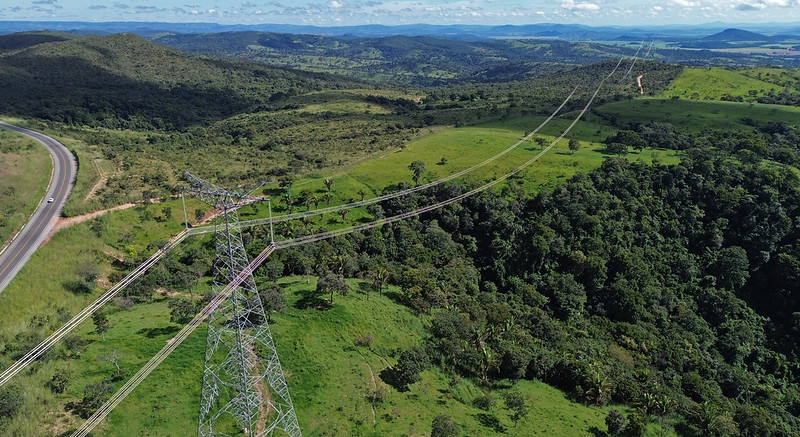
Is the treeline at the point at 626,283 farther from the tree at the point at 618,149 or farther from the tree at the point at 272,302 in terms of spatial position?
the tree at the point at 618,149

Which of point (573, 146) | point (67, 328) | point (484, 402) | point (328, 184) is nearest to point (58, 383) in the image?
point (67, 328)

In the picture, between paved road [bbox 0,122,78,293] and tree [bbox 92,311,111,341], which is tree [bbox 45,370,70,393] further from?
paved road [bbox 0,122,78,293]

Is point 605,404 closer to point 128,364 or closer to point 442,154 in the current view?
point 128,364

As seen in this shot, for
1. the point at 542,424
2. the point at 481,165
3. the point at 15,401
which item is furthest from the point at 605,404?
the point at 481,165

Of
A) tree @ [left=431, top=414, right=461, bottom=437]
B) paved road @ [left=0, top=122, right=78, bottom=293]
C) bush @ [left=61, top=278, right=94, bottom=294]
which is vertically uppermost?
paved road @ [left=0, top=122, right=78, bottom=293]

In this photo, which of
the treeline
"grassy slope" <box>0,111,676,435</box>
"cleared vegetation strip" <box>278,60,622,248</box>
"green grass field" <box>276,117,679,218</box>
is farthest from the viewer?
"green grass field" <box>276,117,679,218</box>

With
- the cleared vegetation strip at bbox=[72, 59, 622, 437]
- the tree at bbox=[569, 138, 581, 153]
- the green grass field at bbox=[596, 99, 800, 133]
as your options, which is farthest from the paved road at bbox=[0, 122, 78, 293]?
the green grass field at bbox=[596, 99, 800, 133]

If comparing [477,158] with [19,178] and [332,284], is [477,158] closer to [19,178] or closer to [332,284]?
[332,284]
